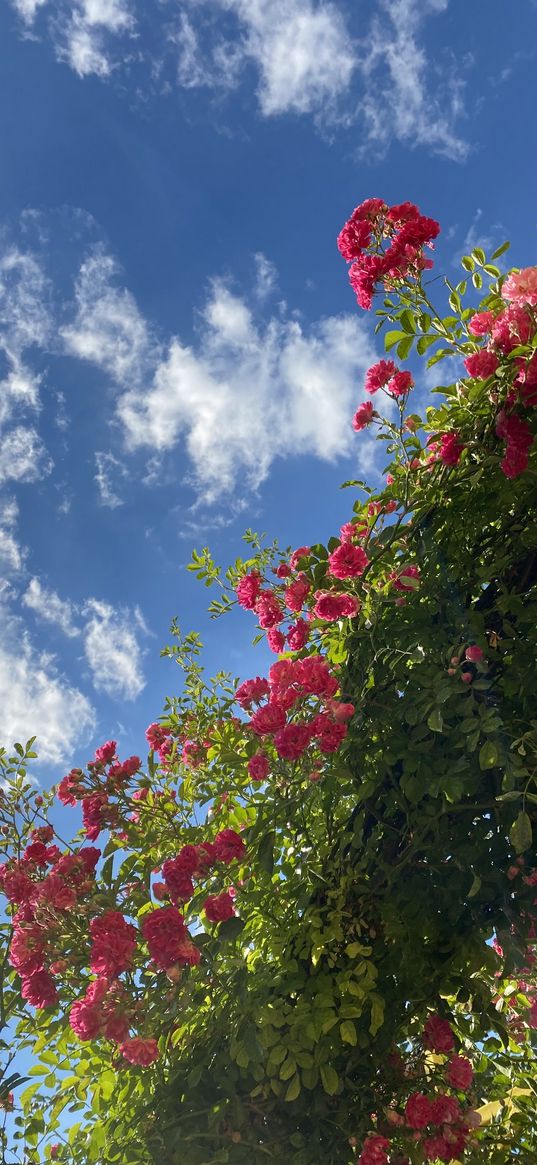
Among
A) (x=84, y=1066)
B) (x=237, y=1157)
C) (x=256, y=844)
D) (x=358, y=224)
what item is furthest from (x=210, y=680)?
(x=358, y=224)

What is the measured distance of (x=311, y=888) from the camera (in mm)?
2658

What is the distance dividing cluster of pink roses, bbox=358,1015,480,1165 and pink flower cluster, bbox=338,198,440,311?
2.86 metres

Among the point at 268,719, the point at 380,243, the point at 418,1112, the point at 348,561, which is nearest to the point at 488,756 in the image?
the point at 268,719

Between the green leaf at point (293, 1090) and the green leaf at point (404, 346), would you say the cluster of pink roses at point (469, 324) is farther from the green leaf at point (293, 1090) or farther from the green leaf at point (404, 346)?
the green leaf at point (293, 1090)

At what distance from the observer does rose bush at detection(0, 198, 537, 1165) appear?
236 cm

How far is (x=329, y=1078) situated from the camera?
2.26 meters

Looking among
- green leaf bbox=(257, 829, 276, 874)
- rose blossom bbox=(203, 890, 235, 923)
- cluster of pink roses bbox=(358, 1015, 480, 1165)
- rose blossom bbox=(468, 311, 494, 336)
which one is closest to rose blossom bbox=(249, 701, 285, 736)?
green leaf bbox=(257, 829, 276, 874)

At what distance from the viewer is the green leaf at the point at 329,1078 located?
222 cm

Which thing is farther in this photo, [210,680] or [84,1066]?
[210,680]

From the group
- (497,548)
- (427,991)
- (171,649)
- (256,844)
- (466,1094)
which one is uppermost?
(171,649)

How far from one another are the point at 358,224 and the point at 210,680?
2.45 metres

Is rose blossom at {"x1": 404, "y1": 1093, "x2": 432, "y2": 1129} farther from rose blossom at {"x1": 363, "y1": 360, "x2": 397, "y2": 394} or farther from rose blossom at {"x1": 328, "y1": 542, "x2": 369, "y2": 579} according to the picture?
rose blossom at {"x1": 363, "y1": 360, "x2": 397, "y2": 394}

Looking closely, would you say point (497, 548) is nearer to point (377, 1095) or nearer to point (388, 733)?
point (388, 733)

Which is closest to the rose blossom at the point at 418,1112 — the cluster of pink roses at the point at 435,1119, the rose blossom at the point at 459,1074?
the cluster of pink roses at the point at 435,1119
